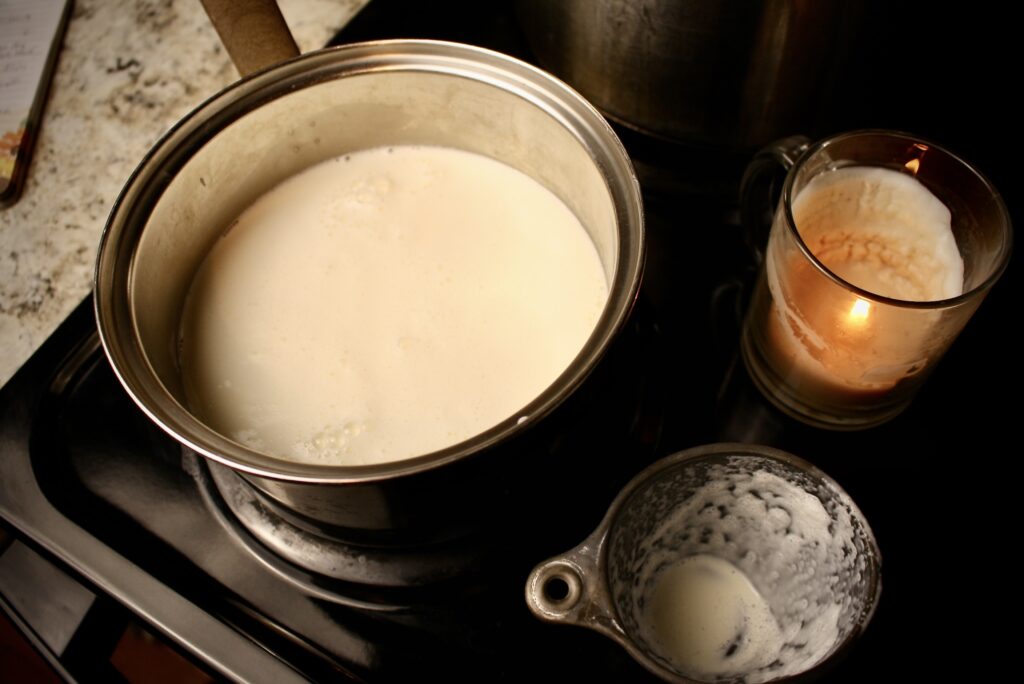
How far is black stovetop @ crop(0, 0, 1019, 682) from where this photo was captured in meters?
0.62

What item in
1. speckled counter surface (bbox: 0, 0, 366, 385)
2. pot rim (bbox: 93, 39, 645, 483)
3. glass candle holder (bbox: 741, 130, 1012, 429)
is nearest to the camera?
pot rim (bbox: 93, 39, 645, 483)

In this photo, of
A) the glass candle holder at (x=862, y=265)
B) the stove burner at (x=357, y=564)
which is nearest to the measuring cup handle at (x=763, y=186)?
the glass candle holder at (x=862, y=265)

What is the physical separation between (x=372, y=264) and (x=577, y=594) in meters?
0.36

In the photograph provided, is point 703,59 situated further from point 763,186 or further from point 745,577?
point 745,577

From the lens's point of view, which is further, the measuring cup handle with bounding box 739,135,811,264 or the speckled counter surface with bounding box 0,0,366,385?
the speckled counter surface with bounding box 0,0,366,385

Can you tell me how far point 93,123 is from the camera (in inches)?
39.6

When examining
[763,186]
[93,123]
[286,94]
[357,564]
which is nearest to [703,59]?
[763,186]

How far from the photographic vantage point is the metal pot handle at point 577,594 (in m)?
0.53

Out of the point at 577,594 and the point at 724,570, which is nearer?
the point at 577,594

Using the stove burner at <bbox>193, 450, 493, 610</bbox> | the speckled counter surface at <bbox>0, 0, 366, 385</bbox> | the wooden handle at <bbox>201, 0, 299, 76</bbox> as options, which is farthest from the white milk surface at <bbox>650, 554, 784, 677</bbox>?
the speckled counter surface at <bbox>0, 0, 366, 385</bbox>

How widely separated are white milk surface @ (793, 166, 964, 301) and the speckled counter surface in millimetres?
654

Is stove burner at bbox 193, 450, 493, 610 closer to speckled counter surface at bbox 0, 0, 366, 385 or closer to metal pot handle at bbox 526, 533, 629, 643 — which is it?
metal pot handle at bbox 526, 533, 629, 643

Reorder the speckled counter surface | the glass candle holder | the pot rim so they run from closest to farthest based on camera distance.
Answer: the pot rim, the glass candle holder, the speckled counter surface

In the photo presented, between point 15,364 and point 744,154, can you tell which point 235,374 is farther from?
point 744,154
